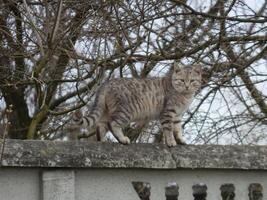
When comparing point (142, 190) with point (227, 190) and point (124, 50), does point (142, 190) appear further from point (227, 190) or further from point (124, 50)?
point (124, 50)

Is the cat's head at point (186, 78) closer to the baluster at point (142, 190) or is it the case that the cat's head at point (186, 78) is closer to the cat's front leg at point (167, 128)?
the cat's front leg at point (167, 128)

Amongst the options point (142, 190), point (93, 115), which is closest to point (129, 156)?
point (142, 190)

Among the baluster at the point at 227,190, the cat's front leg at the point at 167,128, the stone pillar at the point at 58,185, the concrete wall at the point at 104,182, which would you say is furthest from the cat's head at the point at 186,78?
the baluster at the point at 227,190

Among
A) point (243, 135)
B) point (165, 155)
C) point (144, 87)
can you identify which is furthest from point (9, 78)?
point (165, 155)

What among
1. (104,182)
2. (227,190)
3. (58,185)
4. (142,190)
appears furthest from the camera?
(104,182)

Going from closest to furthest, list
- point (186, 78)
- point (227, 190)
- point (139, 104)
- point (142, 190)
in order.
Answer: point (227, 190) < point (142, 190) < point (139, 104) < point (186, 78)

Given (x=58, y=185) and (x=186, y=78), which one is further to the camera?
(x=186, y=78)

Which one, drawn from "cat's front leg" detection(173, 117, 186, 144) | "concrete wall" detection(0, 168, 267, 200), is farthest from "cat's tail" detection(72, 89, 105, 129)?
"concrete wall" detection(0, 168, 267, 200)

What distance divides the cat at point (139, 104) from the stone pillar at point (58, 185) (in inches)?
51.5

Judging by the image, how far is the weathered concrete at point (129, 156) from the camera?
360 cm

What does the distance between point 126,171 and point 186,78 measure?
100 inches

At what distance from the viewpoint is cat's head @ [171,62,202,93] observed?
20.4 ft

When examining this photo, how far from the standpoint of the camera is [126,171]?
393 centimetres

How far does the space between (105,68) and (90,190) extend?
3526mm
